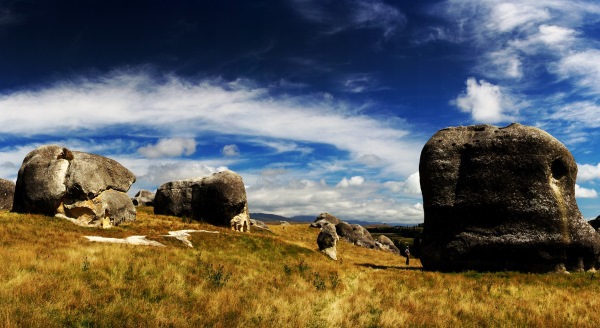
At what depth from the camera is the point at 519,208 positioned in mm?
26906

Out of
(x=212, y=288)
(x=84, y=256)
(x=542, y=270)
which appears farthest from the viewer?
(x=542, y=270)

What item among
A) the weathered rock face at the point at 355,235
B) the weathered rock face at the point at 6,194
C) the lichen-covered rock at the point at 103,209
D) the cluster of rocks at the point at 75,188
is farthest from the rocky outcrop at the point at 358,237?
the weathered rock face at the point at 6,194

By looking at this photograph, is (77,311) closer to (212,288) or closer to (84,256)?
(212,288)

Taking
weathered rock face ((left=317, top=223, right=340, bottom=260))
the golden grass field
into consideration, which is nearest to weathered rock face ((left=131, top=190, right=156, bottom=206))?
weathered rock face ((left=317, top=223, right=340, bottom=260))

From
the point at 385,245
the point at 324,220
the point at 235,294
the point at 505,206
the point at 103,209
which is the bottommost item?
the point at 385,245

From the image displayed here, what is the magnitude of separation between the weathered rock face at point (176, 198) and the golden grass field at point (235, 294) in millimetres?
22819

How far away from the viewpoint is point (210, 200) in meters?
46.1

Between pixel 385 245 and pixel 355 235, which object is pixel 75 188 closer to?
pixel 355 235

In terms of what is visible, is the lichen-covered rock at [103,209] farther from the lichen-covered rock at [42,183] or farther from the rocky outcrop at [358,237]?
the rocky outcrop at [358,237]

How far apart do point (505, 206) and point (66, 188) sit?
36.2m

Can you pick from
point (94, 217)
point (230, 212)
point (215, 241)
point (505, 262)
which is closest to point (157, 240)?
point (215, 241)

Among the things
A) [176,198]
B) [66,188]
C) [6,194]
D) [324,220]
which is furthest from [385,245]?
[6,194]

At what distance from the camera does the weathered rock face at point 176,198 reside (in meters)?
48.3

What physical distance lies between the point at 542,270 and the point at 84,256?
28806 millimetres
